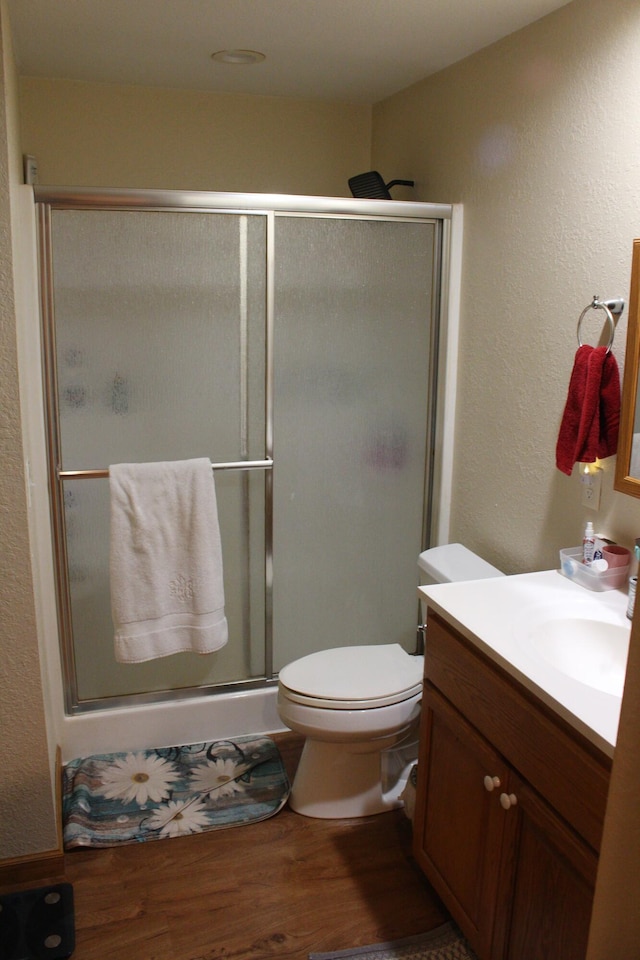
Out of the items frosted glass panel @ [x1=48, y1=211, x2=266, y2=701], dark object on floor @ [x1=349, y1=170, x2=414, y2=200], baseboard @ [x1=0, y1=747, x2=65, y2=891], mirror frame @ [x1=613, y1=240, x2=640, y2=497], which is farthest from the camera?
dark object on floor @ [x1=349, y1=170, x2=414, y2=200]

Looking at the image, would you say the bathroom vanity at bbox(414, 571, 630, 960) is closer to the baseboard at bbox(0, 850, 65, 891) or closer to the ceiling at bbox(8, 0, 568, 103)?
the baseboard at bbox(0, 850, 65, 891)

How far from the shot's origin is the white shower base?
2.54 metres

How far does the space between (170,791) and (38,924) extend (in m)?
0.56

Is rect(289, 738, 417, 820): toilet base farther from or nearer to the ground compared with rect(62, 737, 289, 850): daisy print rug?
farther from the ground

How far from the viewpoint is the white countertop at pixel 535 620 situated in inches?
52.7

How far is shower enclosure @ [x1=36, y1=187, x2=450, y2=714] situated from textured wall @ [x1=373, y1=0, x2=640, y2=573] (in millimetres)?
193

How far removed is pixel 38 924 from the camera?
1.91 meters

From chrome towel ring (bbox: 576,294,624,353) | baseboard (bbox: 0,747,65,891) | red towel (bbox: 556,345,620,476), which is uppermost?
chrome towel ring (bbox: 576,294,624,353)

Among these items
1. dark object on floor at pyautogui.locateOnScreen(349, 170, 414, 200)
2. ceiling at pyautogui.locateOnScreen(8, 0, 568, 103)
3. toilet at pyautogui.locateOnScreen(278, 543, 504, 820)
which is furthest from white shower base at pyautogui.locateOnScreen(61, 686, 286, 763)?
ceiling at pyautogui.locateOnScreen(8, 0, 568, 103)

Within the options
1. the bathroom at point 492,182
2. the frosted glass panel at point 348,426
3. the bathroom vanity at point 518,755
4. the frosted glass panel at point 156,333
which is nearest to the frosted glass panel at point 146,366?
the frosted glass panel at point 156,333

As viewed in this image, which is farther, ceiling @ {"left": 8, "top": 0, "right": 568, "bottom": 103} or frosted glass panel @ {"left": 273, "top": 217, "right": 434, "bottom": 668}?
frosted glass panel @ {"left": 273, "top": 217, "right": 434, "bottom": 668}

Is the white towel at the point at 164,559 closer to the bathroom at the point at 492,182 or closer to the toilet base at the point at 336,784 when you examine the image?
the bathroom at the point at 492,182

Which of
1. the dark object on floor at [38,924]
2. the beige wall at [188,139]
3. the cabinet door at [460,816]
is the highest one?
the beige wall at [188,139]

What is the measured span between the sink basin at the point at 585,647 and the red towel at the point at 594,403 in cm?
40
